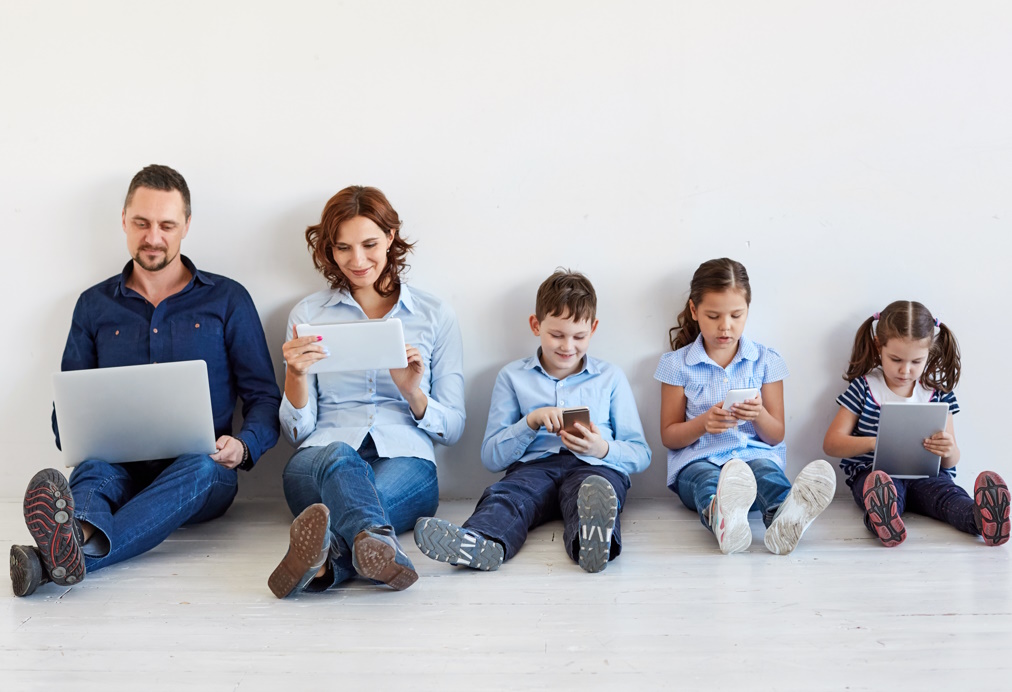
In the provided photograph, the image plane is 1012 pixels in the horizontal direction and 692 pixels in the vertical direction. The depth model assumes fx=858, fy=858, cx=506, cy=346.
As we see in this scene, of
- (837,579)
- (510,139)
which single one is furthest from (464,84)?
(837,579)

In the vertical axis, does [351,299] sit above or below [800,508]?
above

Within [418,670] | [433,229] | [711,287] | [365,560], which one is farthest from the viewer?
[433,229]

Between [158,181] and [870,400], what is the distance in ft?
7.84

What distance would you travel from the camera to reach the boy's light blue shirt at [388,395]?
8.69 feet

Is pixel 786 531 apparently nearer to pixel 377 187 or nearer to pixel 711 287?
pixel 711 287

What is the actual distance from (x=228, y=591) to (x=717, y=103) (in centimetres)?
209

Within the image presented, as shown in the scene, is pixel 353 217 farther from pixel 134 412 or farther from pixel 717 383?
pixel 717 383

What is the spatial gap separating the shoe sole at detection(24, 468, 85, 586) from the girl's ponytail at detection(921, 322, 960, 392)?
99.5 inches

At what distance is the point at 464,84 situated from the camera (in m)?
2.83

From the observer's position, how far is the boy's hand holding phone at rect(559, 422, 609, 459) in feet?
8.25

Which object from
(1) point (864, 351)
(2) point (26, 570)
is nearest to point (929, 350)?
(1) point (864, 351)

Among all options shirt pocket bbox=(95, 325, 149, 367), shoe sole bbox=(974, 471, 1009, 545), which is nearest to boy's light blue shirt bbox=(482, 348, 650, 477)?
shoe sole bbox=(974, 471, 1009, 545)

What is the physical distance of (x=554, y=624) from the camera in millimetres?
1874

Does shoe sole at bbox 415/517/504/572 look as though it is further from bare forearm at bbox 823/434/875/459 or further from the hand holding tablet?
bare forearm at bbox 823/434/875/459
